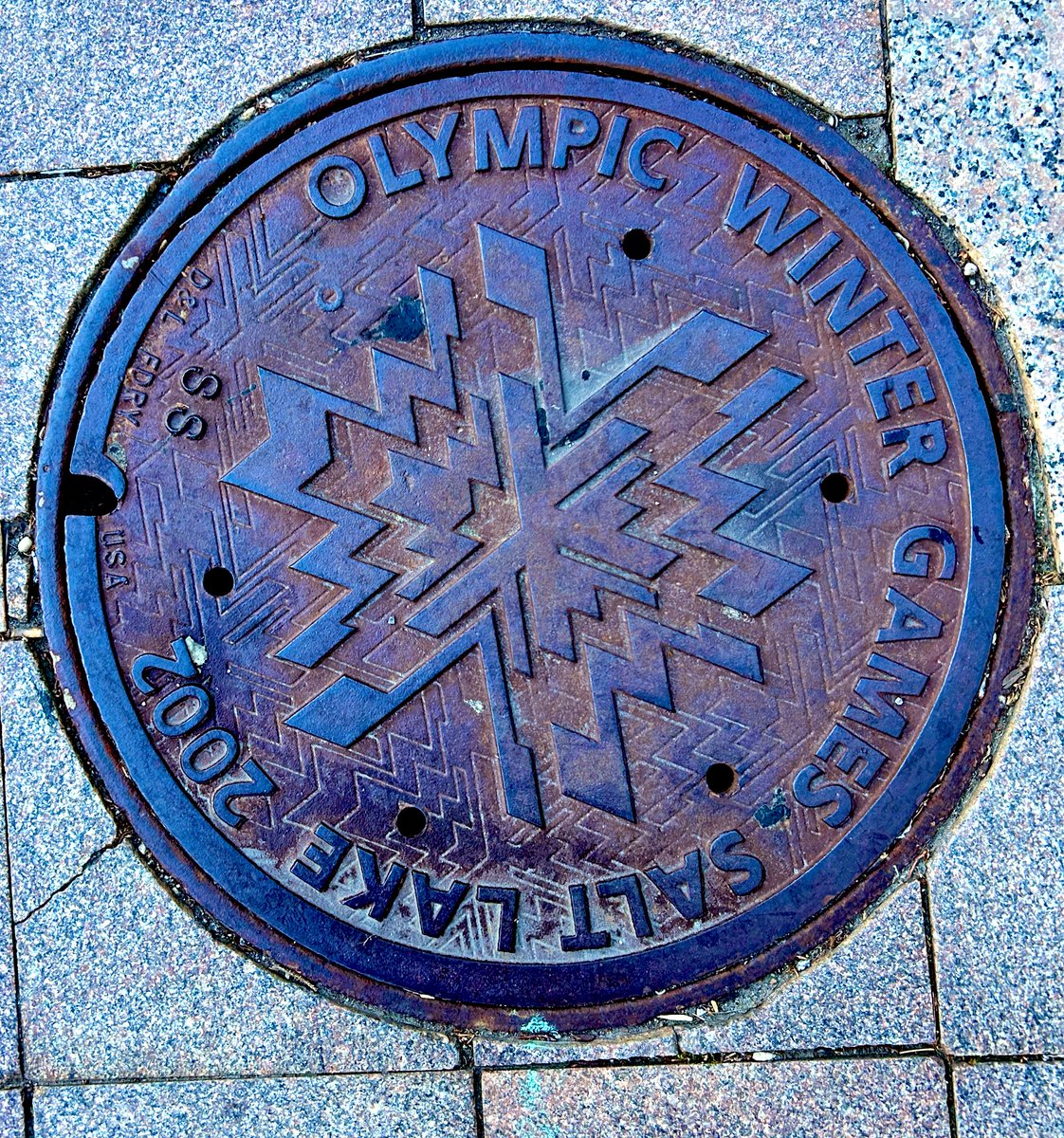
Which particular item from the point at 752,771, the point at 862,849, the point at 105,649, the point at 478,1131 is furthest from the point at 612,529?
the point at 478,1131

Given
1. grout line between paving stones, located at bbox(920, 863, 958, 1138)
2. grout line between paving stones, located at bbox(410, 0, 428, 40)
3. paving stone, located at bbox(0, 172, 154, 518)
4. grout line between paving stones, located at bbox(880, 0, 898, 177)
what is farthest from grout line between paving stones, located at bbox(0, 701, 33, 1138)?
grout line between paving stones, located at bbox(880, 0, 898, 177)

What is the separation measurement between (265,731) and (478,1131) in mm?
992

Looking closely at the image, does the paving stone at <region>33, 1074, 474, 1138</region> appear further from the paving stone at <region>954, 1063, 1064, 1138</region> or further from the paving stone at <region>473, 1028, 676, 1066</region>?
the paving stone at <region>954, 1063, 1064, 1138</region>

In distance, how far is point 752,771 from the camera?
2143 mm

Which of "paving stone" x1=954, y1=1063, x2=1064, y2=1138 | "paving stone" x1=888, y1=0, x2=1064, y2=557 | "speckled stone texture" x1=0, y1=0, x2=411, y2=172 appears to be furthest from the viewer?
"speckled stone texture" x1=0, y1=0, x2=411, y2=172

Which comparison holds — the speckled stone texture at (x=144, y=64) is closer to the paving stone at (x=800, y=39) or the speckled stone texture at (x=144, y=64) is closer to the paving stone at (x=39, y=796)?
the paving stone at (x=800, y=39)

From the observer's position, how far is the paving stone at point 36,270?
2.29 m

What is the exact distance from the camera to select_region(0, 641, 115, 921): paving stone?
225cm

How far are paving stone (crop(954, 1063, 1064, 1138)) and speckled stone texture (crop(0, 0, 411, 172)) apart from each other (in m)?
2.63

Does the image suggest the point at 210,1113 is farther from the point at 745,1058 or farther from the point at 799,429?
the point at 799,429

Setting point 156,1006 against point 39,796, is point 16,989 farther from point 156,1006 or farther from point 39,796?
point 39,796

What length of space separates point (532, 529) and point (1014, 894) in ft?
4.26

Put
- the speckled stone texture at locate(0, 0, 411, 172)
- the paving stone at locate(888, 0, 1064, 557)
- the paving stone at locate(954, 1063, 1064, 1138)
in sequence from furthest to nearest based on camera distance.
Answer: the speckled stone texture at locate(0, 0, 411, 172)
the paving stone at locate(888, 0, 1064, 557)
the paving stone at locate(954, 1063, 1064, 1138)

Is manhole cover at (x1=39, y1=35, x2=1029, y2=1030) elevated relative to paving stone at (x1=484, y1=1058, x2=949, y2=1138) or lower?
elevated
